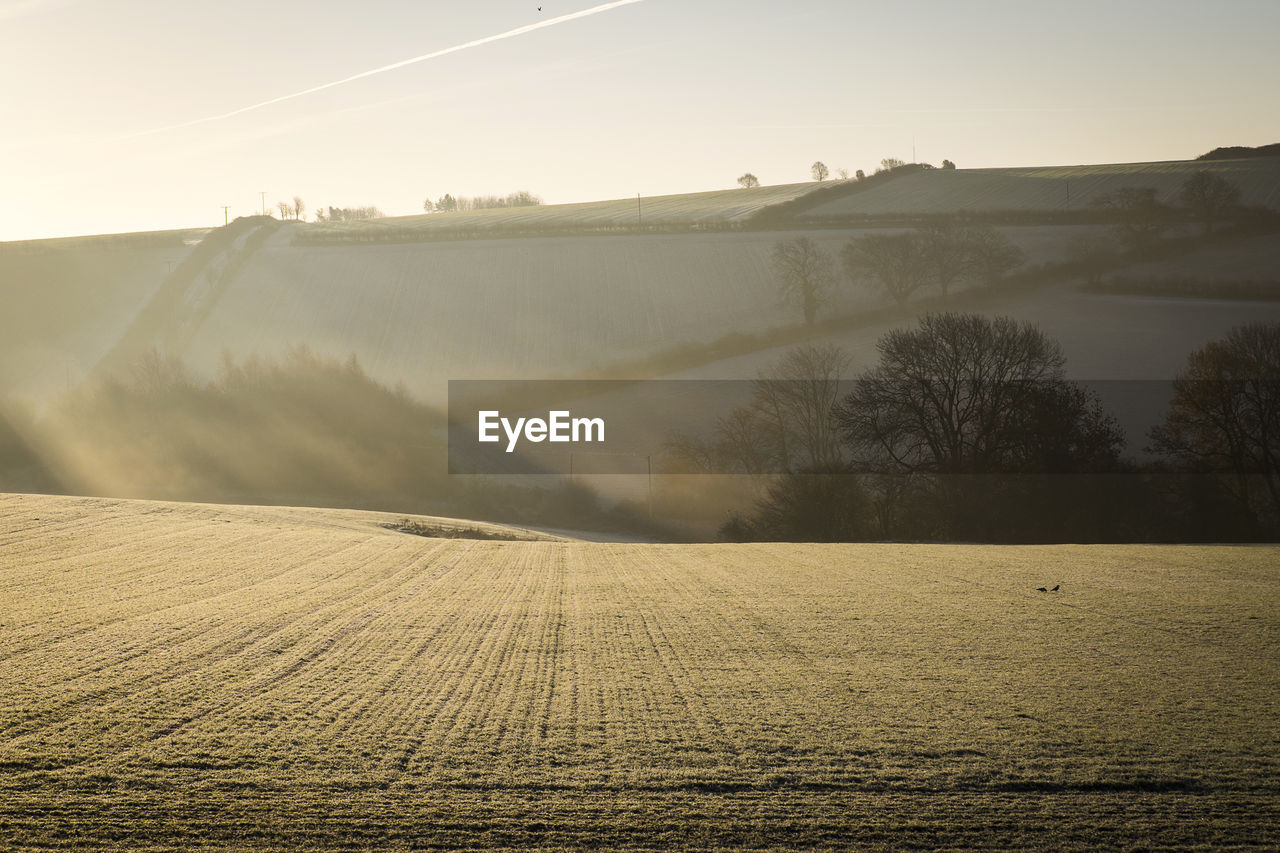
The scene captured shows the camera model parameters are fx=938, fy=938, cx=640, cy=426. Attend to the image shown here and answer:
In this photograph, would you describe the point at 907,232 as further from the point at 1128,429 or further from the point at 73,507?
the point at 73,507

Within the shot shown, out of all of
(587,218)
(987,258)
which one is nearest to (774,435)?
(987,258)

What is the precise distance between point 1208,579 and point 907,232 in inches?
2076

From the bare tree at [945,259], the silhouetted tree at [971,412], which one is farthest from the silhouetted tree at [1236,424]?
the bare tree at [945,259]

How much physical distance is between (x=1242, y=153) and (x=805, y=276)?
46.1 m

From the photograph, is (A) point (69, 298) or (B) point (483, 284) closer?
(B) point (483, 284)

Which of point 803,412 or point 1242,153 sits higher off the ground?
point 1242,153

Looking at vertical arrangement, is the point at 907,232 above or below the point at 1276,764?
above

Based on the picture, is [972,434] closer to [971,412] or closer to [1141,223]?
[971,412]

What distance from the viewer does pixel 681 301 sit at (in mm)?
69250

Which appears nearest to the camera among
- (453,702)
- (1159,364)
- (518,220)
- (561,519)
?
(453,702)

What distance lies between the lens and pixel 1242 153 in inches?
3204

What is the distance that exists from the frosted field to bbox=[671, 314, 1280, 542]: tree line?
34437mm

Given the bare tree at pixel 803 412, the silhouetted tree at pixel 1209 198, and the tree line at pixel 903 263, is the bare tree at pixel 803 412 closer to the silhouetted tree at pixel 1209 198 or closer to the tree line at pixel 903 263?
the tree line at pixel 903 263

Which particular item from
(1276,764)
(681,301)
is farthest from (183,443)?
(1276,764)
